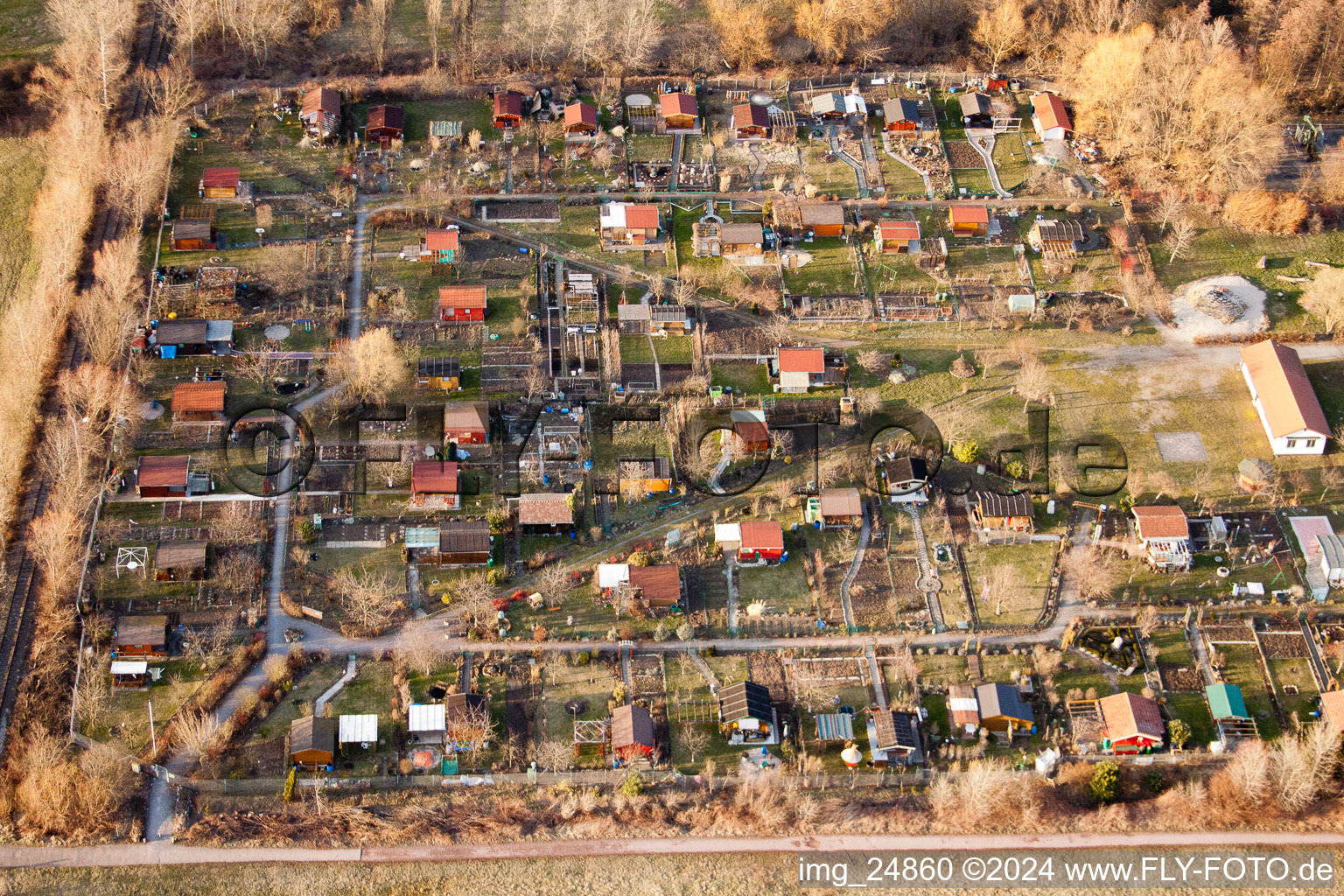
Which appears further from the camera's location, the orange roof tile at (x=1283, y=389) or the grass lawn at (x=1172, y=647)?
the orange roof tile at (x=1283, y=389)

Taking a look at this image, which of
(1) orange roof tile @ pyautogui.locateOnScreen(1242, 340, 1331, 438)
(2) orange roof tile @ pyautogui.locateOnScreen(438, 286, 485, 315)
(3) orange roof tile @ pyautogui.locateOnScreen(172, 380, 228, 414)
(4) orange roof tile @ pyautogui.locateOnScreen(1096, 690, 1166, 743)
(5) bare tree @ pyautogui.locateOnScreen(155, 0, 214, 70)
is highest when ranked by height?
(5) bare tree @ pyautogui.locateOnScreen(155, 0, 214, 70)

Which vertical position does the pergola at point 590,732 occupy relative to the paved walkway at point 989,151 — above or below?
below

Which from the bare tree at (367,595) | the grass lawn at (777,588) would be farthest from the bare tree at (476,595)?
the grass lawn at (777,588)

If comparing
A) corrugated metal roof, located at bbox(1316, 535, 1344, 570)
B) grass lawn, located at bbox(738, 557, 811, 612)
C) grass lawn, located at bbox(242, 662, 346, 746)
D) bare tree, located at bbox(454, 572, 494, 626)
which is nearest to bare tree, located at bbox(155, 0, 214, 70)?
bare tree, located at bbox(454, 572, 494, 626)

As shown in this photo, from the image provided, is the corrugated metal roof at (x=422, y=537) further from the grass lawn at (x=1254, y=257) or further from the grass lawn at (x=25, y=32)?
the grass lawn at (x=25, y=32)

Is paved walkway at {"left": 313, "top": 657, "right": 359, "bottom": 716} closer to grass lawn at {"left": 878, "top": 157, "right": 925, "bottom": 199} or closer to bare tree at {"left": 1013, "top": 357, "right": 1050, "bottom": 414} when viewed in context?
bare tree at {"left": 1013, "top": 357, "right": 1050, "bottom": 414}

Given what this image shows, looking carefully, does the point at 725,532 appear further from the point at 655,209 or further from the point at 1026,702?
the point at 655,209

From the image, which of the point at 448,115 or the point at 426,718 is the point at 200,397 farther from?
the point at 448,115
